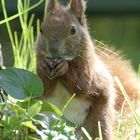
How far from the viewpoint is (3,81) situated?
6.79 feet

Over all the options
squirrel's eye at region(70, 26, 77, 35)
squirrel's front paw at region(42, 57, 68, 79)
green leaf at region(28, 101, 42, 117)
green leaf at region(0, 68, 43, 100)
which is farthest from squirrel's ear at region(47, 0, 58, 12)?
green leaf at region(28, 101, 42, 117)

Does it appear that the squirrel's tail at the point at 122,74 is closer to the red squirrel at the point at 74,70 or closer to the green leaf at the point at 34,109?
the red squirrel at the point at 74,70

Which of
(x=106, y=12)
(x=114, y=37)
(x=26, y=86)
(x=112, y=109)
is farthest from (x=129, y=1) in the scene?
(x=26, y=86)

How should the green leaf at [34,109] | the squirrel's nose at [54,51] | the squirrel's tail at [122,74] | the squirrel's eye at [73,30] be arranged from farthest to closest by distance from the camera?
the squirrel's tail at [122,74]
the squirrel's eye at [73,30]
the squirrel's nose at [54,51]
the green leaf at [34,109]

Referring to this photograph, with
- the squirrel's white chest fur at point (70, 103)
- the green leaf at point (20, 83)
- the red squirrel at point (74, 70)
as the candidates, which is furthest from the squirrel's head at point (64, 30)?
the green leaf at point (20, 83)

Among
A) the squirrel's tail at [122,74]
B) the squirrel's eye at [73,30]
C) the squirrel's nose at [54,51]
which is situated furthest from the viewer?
the squirrel's tail at [122,74]

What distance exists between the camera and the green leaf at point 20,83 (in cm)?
206

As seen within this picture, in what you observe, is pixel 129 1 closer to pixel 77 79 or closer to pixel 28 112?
pixel 77 79

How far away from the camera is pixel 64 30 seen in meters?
2.49

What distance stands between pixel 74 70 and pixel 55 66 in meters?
0.12

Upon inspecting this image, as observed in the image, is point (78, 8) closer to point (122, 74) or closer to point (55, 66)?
point (55, 66)

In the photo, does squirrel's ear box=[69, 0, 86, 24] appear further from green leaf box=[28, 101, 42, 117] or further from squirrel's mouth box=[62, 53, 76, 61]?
green leaf box=[28, 101, 42, 117]

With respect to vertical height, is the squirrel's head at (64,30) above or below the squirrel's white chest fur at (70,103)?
above

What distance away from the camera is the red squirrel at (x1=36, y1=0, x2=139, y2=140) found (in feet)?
8.08
